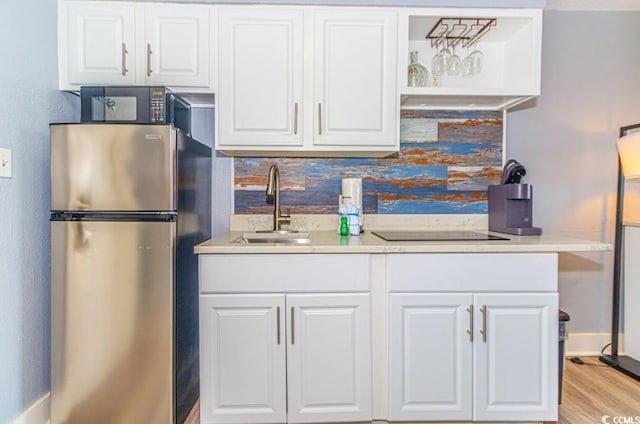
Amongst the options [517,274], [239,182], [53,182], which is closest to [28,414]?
[53,182]

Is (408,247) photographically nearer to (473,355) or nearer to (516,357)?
(473,355)

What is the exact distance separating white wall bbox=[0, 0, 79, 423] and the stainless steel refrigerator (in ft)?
0.56

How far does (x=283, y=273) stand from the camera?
1578 mm

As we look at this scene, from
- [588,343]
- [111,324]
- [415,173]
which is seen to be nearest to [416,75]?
[415,173]

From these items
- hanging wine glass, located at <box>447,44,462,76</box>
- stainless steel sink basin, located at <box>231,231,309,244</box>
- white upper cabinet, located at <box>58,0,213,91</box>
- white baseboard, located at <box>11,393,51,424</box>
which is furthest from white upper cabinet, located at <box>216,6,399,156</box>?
white baseboard, located at <box>11,393,51,424</box>

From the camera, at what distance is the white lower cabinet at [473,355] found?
1.59 meters

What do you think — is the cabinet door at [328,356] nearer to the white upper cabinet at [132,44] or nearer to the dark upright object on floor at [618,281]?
the white upper cabinet at [132,44]

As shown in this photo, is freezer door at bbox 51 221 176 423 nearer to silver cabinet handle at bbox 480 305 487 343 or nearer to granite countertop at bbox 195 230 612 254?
granite countertop at bbox 195 230 612 254

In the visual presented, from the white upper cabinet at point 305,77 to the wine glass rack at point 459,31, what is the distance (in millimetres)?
340

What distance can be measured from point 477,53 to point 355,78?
0.84 metres

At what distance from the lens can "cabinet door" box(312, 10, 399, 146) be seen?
188cm

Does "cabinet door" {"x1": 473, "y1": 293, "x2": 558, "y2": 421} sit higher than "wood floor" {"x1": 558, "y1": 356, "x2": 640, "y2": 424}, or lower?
higher

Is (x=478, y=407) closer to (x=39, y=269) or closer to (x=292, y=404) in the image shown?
(x=292, y=404)

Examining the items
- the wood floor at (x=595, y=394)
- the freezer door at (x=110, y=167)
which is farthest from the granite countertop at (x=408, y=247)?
the wood floor at (x=595, y=394)
